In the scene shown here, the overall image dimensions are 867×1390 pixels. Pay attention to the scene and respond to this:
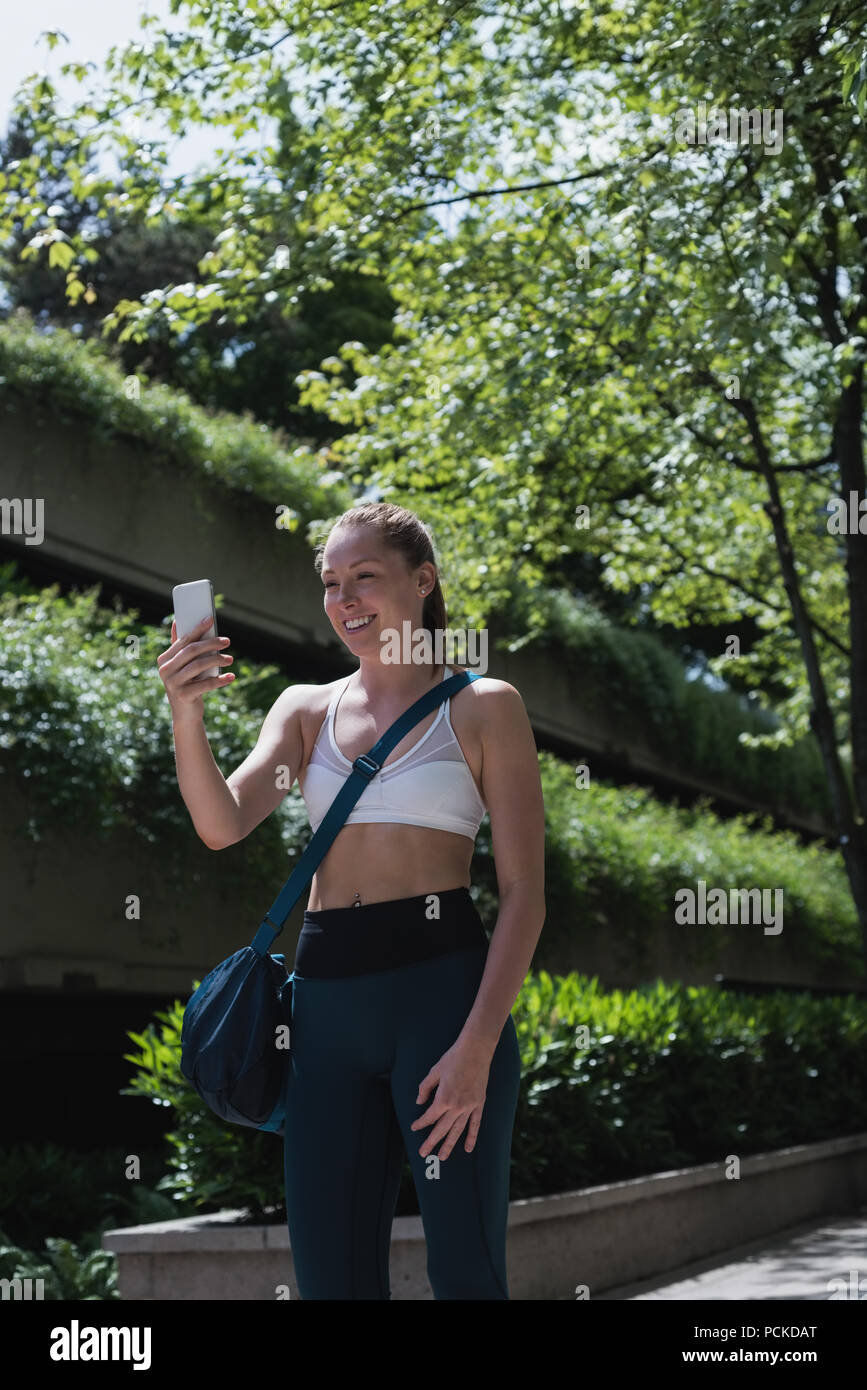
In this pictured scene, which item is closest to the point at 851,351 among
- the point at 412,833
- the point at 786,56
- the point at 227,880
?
the point at 786,56

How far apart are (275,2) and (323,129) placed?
1070 millimetres

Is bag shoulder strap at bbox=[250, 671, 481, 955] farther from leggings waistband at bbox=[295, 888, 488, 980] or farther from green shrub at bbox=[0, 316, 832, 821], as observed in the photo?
green shrub at bbox=[0, 316, 832, 821]

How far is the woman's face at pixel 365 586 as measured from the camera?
3.03 meters

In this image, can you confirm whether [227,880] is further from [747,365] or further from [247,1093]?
[247,1093]

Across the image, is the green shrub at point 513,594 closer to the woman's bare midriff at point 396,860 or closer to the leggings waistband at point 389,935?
the woman's bare midriff at point 396,860

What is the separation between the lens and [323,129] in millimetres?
9758

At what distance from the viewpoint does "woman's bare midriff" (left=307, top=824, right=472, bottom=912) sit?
2.88 meters

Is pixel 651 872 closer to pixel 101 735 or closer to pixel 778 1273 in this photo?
pixel 778 1273

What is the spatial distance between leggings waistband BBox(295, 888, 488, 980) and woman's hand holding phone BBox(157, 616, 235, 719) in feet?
1.68

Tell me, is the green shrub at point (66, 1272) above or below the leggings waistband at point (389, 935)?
below

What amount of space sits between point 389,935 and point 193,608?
0.76 metres

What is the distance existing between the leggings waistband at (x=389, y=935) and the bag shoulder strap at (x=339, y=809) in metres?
0.10

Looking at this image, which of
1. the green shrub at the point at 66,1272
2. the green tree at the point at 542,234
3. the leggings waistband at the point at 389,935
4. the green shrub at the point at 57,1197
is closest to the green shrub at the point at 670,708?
the green tree at the point at 542,234

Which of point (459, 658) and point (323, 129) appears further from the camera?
point (459, 658)
